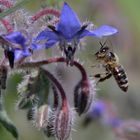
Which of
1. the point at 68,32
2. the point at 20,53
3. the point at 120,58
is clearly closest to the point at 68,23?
the point at 68,32

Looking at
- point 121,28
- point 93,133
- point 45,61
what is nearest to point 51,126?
point 45,61

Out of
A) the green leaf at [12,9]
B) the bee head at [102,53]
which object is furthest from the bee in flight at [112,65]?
the green leaf at [12,9]

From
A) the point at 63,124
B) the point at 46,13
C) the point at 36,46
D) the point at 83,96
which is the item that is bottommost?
the point at 63,124

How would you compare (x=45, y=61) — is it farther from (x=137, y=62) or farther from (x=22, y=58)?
(x=137, y=62)

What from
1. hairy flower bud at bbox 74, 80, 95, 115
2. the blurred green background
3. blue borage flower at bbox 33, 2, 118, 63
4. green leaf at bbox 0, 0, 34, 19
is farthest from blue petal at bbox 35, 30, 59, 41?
the blurred green background

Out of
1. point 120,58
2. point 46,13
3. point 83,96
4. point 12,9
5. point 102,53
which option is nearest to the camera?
point 12,9

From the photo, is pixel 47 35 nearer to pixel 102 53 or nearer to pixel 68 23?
pixel 68 23
